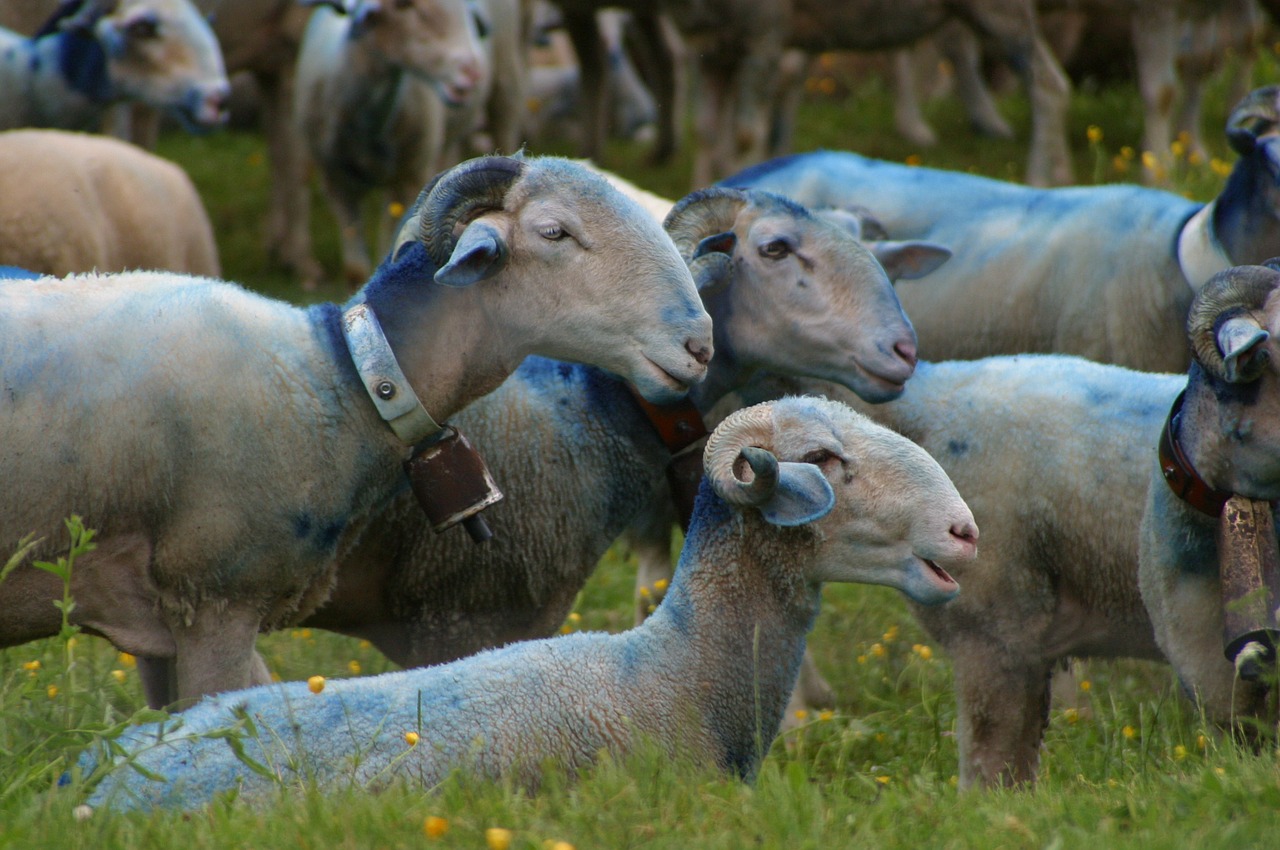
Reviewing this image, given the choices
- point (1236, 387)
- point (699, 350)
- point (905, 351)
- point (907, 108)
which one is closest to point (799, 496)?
point (699, 350)

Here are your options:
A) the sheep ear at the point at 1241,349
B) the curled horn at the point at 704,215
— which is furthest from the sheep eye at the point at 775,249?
the sheep ear at the point at 1241,349

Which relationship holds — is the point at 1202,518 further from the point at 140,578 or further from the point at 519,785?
the point at 140,578

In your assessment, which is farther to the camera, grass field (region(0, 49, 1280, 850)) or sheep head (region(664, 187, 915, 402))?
sheep head (region(664, 187, 915, 402))

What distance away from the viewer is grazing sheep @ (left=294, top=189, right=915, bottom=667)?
13.4 feet

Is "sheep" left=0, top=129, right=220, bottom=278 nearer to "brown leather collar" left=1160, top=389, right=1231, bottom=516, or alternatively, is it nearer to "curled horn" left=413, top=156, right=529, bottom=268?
"curled horn" left=413, top=156, right=529, bottom=268

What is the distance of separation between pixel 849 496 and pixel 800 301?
1199mm

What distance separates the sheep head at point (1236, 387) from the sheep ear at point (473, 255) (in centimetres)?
147

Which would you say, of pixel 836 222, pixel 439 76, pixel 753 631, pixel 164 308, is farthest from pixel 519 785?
pixel 439 76

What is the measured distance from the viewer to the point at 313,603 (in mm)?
3758

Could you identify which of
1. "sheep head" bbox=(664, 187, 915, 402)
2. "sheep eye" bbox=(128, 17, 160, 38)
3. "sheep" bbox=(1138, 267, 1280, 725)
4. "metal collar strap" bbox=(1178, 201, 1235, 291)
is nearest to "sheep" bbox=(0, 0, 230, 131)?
"sheep eye" bbox=(128, 17, 160, 38)

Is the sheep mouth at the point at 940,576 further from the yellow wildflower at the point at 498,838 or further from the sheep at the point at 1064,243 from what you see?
the sheep at the point at 1064,243

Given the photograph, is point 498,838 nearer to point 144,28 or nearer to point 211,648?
point 211,648

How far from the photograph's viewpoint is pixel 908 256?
5152 mm

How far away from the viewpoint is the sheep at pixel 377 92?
8.50 meters
